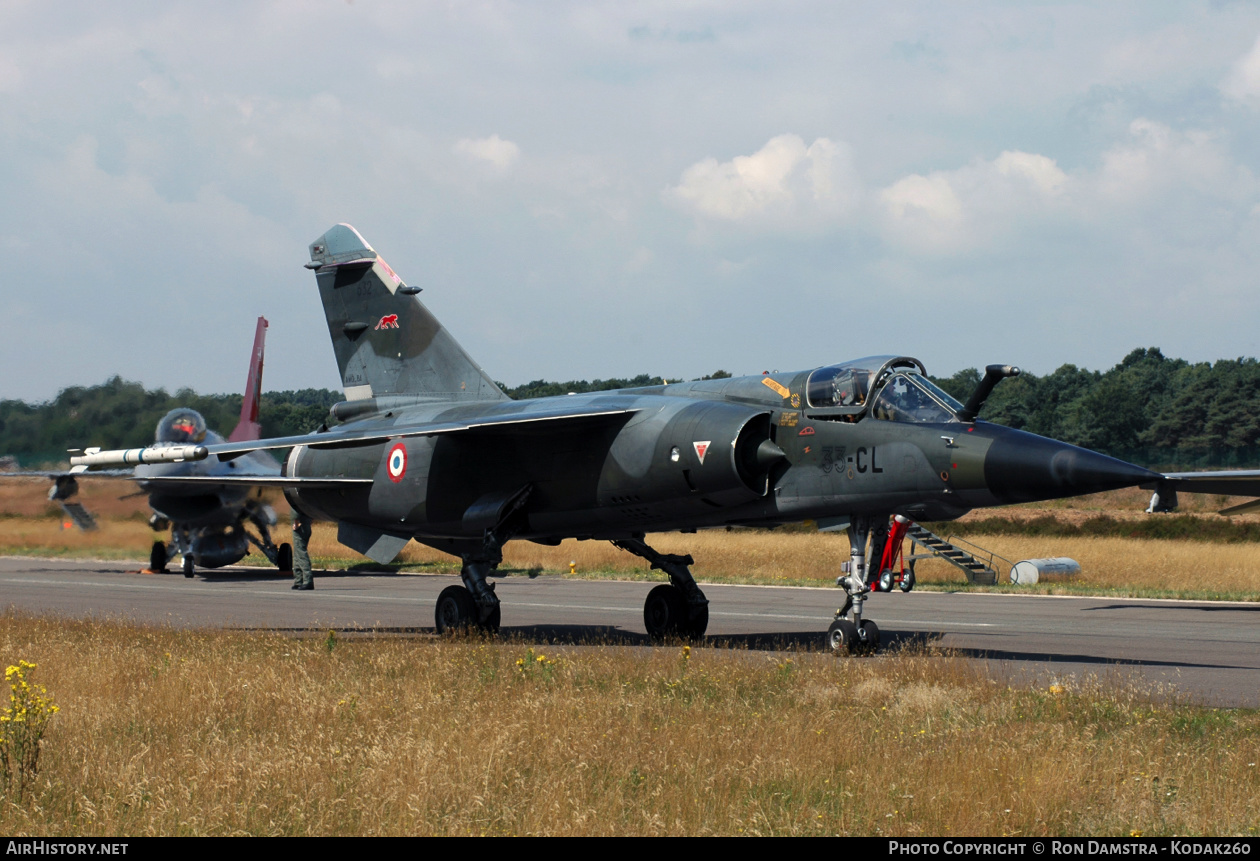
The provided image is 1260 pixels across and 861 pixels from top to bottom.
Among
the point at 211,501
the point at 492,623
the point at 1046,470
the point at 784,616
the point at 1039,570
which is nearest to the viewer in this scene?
the point at 1046,470

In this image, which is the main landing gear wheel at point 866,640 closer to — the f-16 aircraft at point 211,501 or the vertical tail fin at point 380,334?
the vertical tail fin at point 380,334

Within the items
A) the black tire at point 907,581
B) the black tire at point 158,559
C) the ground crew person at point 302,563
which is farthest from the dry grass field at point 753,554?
the ground crew person at point 302,563

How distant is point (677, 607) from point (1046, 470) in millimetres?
6469

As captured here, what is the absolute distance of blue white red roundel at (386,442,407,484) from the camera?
1720 centimetres

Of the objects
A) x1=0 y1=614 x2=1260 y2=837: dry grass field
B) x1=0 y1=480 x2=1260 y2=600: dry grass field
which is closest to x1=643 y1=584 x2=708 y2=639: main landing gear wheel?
x1=0 y1=614 x2=1260 y2=837: dry grass field

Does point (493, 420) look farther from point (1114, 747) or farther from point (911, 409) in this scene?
point (1114, 747)

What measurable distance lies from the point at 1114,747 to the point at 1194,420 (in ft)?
250

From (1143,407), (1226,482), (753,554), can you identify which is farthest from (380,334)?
(1143,407)

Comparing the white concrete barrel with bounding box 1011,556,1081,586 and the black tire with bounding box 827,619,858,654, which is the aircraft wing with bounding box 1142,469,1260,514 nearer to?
the white concrete barrel with bounding box 1011,556,1081,586

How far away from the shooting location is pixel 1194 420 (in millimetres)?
77125

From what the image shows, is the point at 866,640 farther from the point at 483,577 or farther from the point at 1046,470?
the point at 483,577

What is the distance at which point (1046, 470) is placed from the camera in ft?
39.5

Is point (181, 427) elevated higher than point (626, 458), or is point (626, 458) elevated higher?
point (181, 427)

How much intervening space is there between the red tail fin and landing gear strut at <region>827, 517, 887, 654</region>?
2149 cm
